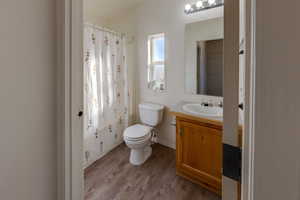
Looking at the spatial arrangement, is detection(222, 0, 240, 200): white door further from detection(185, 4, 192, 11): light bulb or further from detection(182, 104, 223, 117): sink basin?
detection(185, 4, 192, 11): light bulb

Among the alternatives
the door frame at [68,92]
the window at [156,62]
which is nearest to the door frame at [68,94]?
the door frame at [68,92]

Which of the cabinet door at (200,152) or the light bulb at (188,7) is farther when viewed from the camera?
the light bulb at (188,7)

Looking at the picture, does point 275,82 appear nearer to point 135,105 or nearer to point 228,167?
point 228,167

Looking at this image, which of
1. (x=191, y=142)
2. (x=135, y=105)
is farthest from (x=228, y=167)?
(x=135, y=105)

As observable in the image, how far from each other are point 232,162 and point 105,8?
3.00 metres

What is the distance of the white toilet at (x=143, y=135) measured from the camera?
2107mm

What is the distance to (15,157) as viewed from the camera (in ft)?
2.42

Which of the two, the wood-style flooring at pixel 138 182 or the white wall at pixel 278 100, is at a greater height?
the white wall at pixel 278 100

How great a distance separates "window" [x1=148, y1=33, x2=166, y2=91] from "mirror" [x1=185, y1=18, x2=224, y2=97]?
468 millimetres

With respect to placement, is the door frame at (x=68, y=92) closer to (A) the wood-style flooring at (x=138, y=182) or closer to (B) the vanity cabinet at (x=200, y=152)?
(A) the wood-style flooring at (x=138, y=182)

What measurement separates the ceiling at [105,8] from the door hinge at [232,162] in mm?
2746

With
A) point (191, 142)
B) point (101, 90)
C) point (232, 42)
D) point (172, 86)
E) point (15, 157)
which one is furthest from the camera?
point (172, 86)

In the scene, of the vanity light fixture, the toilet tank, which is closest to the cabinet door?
the toilet tank

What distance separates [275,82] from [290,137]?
104 millimetres
